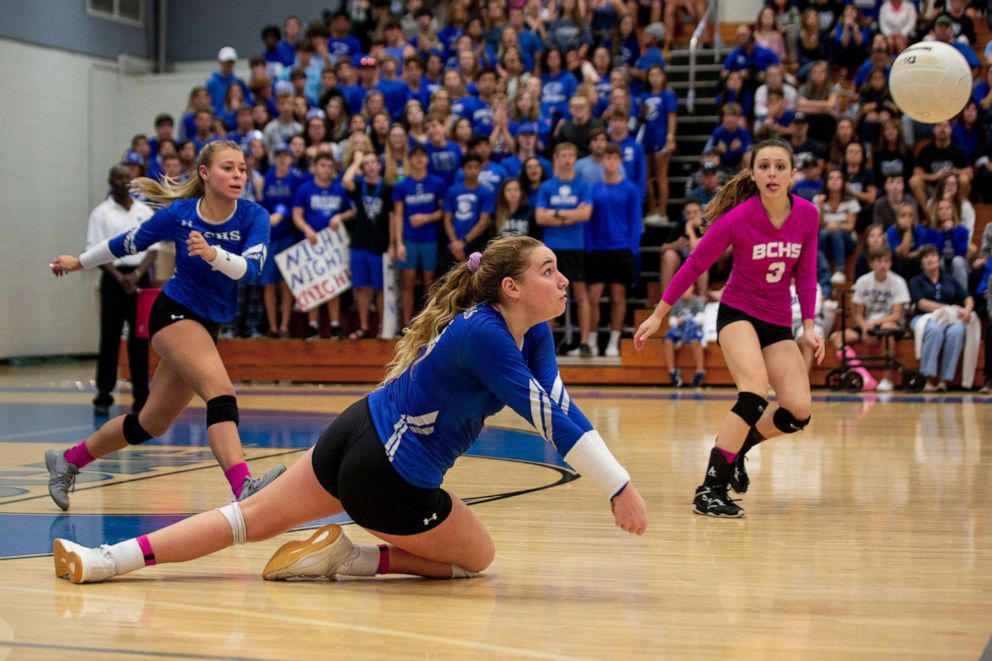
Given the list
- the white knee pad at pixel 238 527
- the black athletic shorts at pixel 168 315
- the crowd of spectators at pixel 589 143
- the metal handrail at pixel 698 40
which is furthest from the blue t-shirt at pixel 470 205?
the white knee pad at pixel 238 527

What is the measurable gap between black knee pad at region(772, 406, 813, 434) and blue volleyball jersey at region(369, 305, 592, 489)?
7.48 ft

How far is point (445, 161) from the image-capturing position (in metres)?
14.4

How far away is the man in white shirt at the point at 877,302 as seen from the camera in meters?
12.9

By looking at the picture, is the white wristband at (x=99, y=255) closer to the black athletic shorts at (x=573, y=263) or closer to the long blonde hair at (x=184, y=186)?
the long blonde hair at (x=184, y=186)

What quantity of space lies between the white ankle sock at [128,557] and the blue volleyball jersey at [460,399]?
35.9 inches

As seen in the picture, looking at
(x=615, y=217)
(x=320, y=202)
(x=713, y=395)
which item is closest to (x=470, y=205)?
(x=615, y=217)

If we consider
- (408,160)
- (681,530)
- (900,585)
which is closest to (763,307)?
(681,530)

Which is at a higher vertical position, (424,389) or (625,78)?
(625,78)

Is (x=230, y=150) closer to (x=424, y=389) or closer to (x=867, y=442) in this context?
(x=424, y=389)

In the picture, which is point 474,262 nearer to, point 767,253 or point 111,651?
point 111,651

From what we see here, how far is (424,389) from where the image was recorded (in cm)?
422

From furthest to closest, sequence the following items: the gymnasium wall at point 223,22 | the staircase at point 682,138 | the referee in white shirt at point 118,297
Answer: the gymnasium wall at point 223,22
the staircase at point 682,138
the referee in white shirt at point 118,297

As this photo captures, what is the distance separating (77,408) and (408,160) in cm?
477

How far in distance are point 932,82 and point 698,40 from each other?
8239mm
